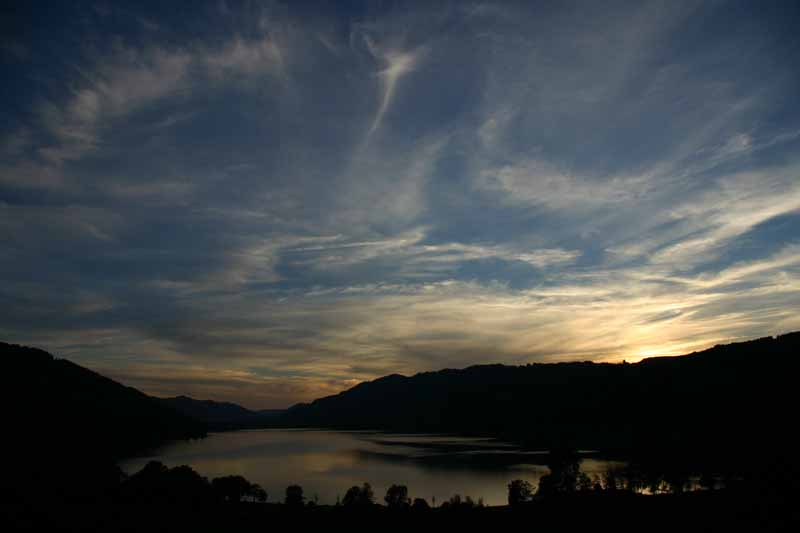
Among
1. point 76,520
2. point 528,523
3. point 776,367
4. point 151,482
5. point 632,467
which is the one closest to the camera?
point 76,520

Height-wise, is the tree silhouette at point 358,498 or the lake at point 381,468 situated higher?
the tree silhouette at point 358,498

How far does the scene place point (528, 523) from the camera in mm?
66750

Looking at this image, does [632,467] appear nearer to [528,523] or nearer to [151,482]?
[528,523]

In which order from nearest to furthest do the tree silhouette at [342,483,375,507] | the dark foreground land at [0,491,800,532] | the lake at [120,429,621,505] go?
the dark foreground land at [0,491,800,532] → the tree silhouette at [342,483,375,507] → the lake at [120,429,621,505]

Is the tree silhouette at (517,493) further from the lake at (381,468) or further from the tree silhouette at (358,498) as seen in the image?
the tree silhouette at (358,498)

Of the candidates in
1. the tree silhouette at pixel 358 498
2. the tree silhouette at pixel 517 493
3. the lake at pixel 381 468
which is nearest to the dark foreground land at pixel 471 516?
the tree silhouette at pixel 358 498

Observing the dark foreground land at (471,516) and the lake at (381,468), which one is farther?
the lake at (381,468)

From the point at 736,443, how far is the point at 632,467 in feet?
162

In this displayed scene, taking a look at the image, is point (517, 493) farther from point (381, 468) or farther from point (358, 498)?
point (381, 468)

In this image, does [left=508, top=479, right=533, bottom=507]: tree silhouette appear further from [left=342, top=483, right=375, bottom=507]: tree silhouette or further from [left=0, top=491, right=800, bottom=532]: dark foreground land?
[left=342, top=483, right=375, bottom=507]: tree silhouette

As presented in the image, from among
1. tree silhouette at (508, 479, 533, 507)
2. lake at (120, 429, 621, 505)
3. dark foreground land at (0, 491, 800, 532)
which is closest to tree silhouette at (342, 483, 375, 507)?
dark foreground land at (0, 491, 800, 532)

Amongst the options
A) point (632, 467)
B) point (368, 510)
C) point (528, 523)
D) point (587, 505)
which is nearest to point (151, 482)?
point (368, 510)

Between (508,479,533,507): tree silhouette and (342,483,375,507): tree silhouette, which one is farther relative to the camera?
(508,479,533,507): tree silhouette

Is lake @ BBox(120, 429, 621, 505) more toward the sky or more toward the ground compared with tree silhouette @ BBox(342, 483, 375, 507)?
more toward the ground
